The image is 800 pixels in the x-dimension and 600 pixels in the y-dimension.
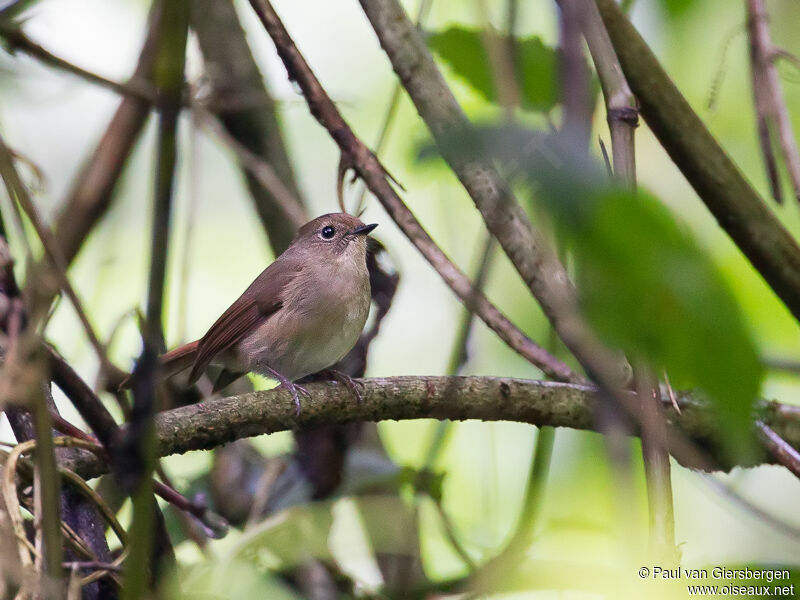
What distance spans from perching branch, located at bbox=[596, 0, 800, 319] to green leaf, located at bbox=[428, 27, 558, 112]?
264 mm

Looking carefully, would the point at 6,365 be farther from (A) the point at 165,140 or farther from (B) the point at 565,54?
(B) the point at 565,54

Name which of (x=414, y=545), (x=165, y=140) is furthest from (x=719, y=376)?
(x=414, y=545)

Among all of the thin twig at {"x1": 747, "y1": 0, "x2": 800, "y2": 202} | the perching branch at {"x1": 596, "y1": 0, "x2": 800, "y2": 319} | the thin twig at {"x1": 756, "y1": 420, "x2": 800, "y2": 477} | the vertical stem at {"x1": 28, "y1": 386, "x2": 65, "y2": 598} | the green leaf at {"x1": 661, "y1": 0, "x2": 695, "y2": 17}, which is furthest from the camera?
the green leaf at {"x1": 661, "y1": 0, "x2": 695, "y2": 17}

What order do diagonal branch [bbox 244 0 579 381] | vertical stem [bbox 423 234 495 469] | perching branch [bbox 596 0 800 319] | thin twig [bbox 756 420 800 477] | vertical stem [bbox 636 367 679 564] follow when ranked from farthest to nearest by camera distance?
1. diagonal branch [bbox 244 0 579 381]
2. perching branch [bbox 596 0 800 319]
3. thin twig [bbox 756 420 800 477]
4. vertical stem [bbox 636 367 679 564]
5. vertical stem [bbox 423 234 495 469]

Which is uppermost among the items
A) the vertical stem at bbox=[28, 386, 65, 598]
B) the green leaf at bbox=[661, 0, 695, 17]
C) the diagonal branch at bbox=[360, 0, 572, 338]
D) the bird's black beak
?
the bird's black beak

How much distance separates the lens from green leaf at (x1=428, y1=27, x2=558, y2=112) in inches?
113

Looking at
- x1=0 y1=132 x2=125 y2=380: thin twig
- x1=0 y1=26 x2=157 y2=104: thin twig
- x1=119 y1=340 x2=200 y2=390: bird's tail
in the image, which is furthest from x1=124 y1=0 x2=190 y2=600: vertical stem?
x1=119 y1=340 x2=200 y2=390: bird's tail

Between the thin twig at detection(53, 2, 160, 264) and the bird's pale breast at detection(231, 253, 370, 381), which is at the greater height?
the thin twig at detection(53, 2, 160, 264)

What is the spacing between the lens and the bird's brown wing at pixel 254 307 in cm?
390

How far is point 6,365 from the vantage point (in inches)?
61.9

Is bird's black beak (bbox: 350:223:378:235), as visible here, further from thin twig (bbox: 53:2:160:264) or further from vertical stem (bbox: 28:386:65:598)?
vertical stem (bbox: 28:386:65:598)

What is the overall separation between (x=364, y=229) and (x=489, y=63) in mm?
1513

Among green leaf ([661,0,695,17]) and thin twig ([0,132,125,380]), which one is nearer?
thin twig ([0,132,125,380])

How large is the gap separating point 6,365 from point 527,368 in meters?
3.20
